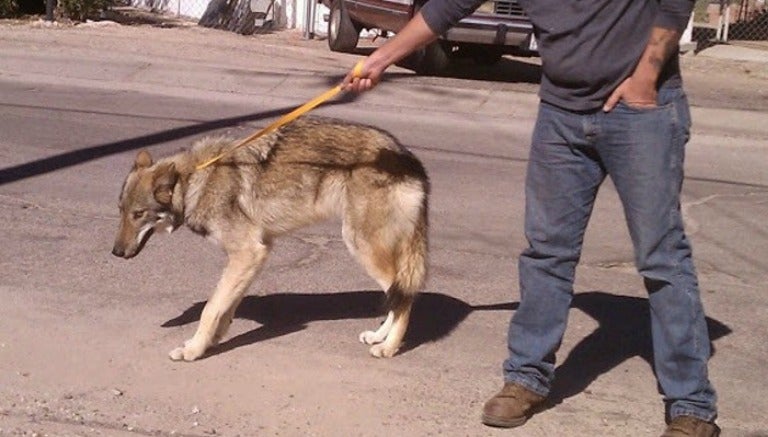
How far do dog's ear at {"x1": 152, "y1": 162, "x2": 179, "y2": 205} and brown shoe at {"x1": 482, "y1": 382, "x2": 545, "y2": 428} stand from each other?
5.74 feet

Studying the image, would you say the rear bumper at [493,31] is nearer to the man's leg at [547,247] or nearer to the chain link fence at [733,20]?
the chain link fence at [733,20]

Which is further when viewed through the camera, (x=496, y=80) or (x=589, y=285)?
(x=496, y=80)

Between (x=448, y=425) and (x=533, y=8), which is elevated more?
(x=533, y=8)

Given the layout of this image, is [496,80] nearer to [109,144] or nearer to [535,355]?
[109,144]

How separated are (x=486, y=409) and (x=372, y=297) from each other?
196 cm

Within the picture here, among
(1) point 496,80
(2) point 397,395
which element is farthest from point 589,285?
(1) point 496,80

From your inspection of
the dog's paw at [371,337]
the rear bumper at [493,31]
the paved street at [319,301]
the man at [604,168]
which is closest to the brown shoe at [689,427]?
the man at [604,168]

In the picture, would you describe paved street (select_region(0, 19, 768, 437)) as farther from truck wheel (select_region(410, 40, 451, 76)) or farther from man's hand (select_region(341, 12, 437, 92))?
truck wheel (select_region(410, 40, 451, 76))

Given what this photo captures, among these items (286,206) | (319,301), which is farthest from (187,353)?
(319,301)

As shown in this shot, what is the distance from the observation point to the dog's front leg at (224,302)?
19.8 ft

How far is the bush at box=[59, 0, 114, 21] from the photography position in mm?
17797

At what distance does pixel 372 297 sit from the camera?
7.26m

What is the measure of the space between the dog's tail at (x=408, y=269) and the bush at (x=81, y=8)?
12.5 metres

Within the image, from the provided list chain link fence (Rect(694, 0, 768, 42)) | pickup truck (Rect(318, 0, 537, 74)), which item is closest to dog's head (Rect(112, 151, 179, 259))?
pickup truck (Rect(318, 0, 537, 74))
